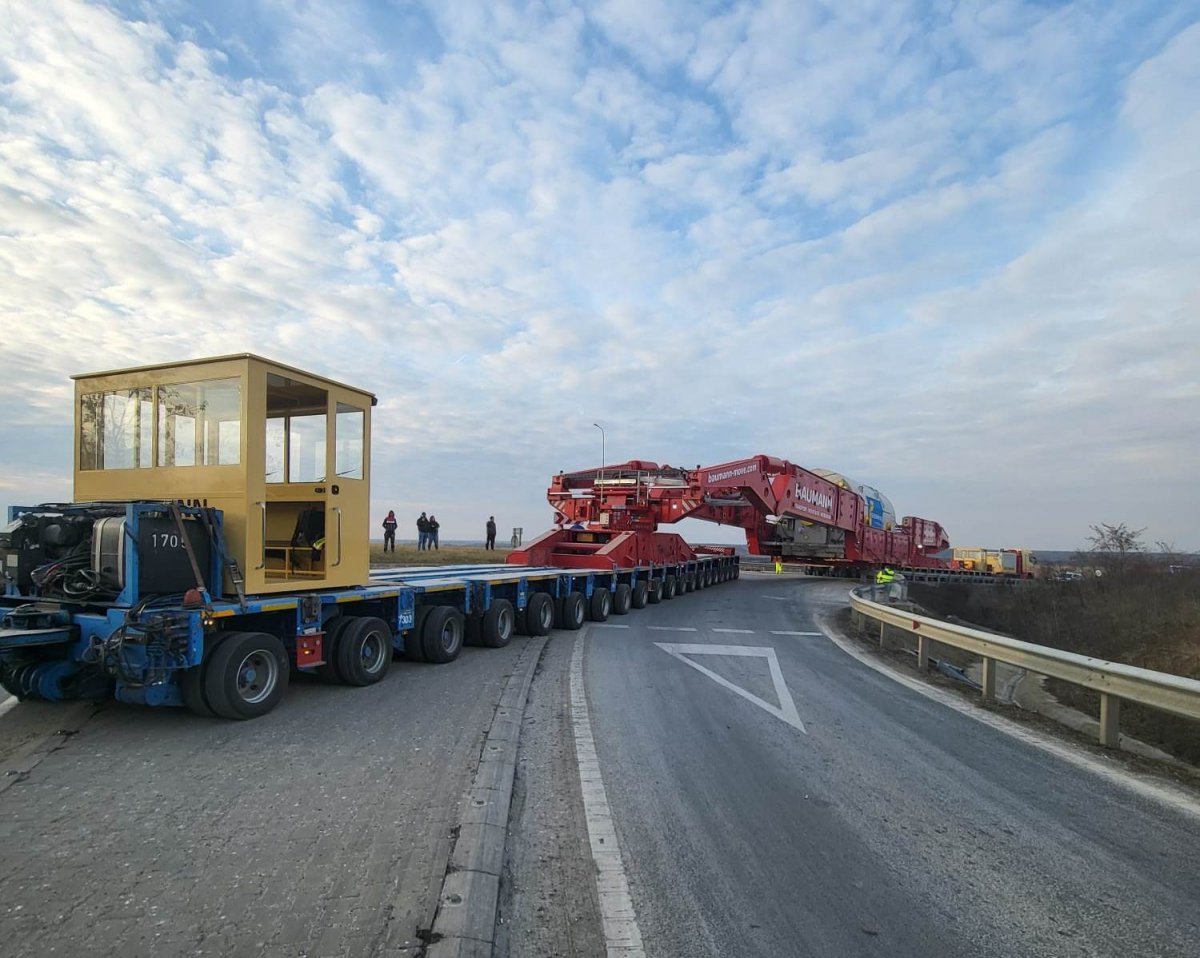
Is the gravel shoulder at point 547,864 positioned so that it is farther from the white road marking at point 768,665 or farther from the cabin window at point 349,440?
the cabin window at point 349,440

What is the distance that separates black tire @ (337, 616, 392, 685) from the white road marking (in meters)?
3.74

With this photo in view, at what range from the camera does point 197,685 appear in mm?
6172

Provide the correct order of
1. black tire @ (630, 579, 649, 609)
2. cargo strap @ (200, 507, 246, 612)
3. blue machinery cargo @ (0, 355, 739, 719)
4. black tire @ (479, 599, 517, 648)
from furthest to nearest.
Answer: black tire @ (630, 579, 649, 609)
black tire @ (479, 599, 517, 648)
cargo strap @ (200, 507, 246, 612)
blue machinery cargo @ (0, 355, 739, 719)

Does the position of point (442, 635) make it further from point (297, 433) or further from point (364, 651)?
point (297, 433)

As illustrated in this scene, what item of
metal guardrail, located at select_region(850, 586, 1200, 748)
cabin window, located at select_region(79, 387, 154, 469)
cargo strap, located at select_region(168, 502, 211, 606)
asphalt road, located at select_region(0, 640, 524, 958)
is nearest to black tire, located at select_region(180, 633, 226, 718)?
asphalt road, located at select_region(0, 640, 524, 958)

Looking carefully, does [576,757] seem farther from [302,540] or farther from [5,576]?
[5,576]

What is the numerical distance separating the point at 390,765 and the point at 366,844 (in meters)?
1.35

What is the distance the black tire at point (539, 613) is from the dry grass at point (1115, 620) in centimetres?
759

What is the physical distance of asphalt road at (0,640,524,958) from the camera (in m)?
3.13

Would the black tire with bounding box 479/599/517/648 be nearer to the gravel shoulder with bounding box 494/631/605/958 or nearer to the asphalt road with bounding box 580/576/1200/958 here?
the asphalt road with bounding box 580/576/1200/958

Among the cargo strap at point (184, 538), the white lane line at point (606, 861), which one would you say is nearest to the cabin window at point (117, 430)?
the cargo strap at point (184, 538)

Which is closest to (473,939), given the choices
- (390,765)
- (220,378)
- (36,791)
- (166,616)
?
(390,765)

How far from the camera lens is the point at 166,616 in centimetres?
582

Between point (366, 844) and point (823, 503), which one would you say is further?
point (823, 503)
